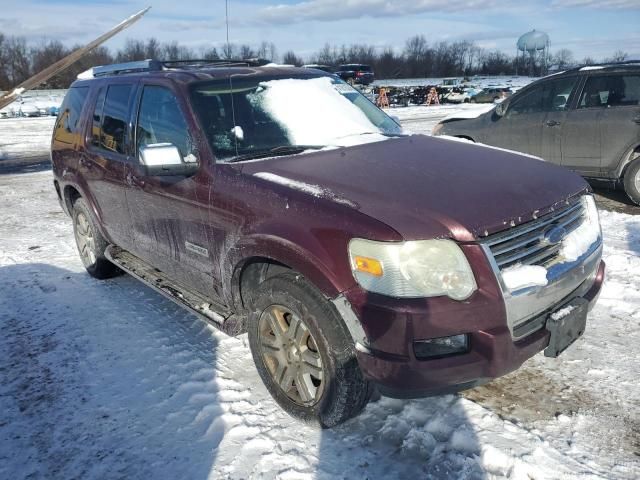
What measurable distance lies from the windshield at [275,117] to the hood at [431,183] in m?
0.23

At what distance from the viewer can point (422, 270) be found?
2.38m

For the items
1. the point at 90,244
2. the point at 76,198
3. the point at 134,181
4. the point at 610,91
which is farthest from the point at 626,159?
the point at 76,198

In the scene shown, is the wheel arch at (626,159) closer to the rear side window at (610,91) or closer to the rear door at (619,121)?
the rear door at (619,121)

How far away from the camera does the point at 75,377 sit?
11.6 feet

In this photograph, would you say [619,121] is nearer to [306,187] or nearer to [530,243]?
[530,243]

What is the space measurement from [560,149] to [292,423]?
620 cm

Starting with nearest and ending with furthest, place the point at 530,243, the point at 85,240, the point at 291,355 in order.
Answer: the point at 530,243 < the point at 291,355 < the point at 85,240

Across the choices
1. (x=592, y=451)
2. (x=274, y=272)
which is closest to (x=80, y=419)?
(x=274, y=272)

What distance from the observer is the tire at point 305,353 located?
259cm

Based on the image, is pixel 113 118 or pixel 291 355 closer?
pixel 291 355

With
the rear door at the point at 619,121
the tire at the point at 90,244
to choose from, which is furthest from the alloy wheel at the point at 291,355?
the rear door at the point at 619,121

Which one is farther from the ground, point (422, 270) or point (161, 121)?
point (161, 121)

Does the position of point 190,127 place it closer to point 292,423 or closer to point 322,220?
point 322,220

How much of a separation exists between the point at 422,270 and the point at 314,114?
178 cm
